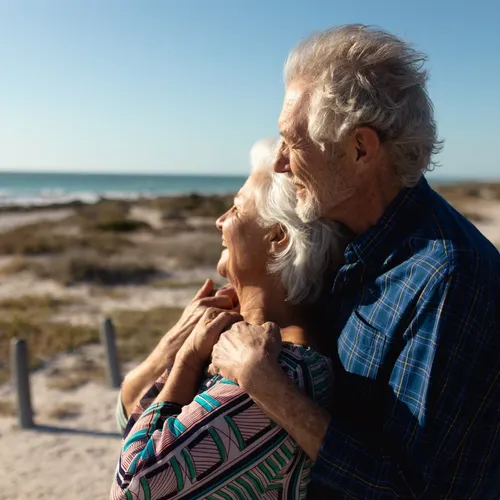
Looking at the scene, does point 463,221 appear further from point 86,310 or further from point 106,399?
point 86,310

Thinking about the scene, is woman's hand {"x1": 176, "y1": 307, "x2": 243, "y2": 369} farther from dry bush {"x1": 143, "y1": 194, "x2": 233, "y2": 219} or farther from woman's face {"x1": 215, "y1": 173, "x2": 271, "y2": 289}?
dry bush {"x1": 143, "y1": 194, "x2": 233, "y2": 219}

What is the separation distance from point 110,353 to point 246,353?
599 centimetres

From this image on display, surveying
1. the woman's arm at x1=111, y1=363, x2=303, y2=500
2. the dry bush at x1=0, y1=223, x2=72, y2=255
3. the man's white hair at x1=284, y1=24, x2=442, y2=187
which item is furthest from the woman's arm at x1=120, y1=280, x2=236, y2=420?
the dry bush at x1=0, y1=223, x2=72, y2=255

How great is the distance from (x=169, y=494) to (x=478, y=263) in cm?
105

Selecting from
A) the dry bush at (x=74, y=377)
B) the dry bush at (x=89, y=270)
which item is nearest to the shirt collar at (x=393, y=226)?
the dry bush at (x=74, y=377)

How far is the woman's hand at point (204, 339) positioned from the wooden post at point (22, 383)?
16.3 feet

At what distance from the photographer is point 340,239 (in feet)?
6.93

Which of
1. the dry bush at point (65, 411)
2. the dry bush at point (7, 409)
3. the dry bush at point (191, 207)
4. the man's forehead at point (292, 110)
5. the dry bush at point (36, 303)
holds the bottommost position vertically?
the dry bush at point (191, 207)

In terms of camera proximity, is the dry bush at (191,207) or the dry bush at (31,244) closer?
the dry bush at (31,244)

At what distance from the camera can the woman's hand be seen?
6.41ft

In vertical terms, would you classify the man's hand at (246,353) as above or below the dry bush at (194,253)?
above

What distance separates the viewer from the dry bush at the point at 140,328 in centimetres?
879

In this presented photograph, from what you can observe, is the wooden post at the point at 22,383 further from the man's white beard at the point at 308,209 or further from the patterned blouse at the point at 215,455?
the man's white beard at the point at 308,209

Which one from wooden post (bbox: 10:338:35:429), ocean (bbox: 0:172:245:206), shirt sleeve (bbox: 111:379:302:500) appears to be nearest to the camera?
shirt sleeve (bbox: 111:379:302:500)
